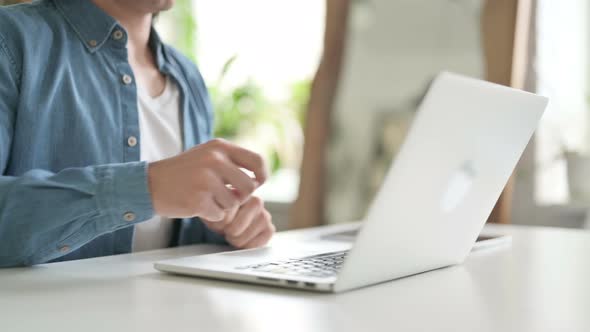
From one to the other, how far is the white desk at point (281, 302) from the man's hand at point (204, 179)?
0.09m

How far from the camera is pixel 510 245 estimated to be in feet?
4.35

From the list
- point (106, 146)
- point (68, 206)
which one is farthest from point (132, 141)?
point (68, 206)

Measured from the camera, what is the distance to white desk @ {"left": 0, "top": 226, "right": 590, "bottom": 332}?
0.65 m

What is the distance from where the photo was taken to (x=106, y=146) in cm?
126

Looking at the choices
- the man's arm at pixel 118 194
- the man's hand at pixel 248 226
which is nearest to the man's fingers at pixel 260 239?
the man's hand at pixel 248 226

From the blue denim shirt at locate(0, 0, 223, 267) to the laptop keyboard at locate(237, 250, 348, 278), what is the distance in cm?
16

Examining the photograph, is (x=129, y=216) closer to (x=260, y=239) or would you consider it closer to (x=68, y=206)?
(x=68, y=206)

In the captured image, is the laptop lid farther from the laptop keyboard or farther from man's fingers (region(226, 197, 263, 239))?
man's fingers (region(226, 197, 263, 239))

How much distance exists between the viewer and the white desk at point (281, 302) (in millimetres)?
651

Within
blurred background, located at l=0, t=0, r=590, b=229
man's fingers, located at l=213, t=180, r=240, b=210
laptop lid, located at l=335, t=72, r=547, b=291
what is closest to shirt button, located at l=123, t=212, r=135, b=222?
man's fingers, located at l=213, t=180, r=240, b=210

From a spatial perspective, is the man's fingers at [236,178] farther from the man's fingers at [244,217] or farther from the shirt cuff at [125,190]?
the man's fingers at [244,217]

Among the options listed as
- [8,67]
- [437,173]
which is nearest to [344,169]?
[8,67]

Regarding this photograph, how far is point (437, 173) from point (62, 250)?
1.68 ft

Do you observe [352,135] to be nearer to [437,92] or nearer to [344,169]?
[344,169]
